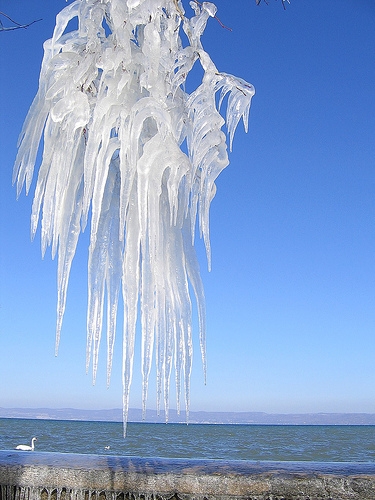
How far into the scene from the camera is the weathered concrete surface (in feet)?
11.5

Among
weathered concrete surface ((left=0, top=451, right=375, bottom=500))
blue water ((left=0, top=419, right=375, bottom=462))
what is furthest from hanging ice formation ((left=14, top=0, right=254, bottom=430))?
blue water ((left=0, top=419, right=375, bottom=462))

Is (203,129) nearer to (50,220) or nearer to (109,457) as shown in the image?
(50,220)

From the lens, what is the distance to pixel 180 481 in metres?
3.59

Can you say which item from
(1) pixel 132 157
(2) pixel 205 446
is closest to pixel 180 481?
(1) pixel 132 157

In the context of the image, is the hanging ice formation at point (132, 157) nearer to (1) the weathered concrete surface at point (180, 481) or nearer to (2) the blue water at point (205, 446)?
(1) the weathered concrete surface at point (180, 481)

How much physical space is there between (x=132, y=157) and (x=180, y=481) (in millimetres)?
2480

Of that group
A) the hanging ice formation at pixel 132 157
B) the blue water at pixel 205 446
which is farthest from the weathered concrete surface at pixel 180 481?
the blue water at pixel 205 446

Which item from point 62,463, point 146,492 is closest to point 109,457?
point 62,463

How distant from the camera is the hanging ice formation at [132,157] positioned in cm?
257

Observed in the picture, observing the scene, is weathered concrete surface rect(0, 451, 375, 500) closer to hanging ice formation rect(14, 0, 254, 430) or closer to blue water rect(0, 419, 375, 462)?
hanging ice formation rect(14, 0, 254, 430)

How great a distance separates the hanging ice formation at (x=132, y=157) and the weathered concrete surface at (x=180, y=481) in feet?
3.48

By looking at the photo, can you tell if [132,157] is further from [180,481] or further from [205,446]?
[205,446]

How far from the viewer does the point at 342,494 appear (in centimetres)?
348

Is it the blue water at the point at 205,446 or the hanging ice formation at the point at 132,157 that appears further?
the blue water at the point at 205,446
